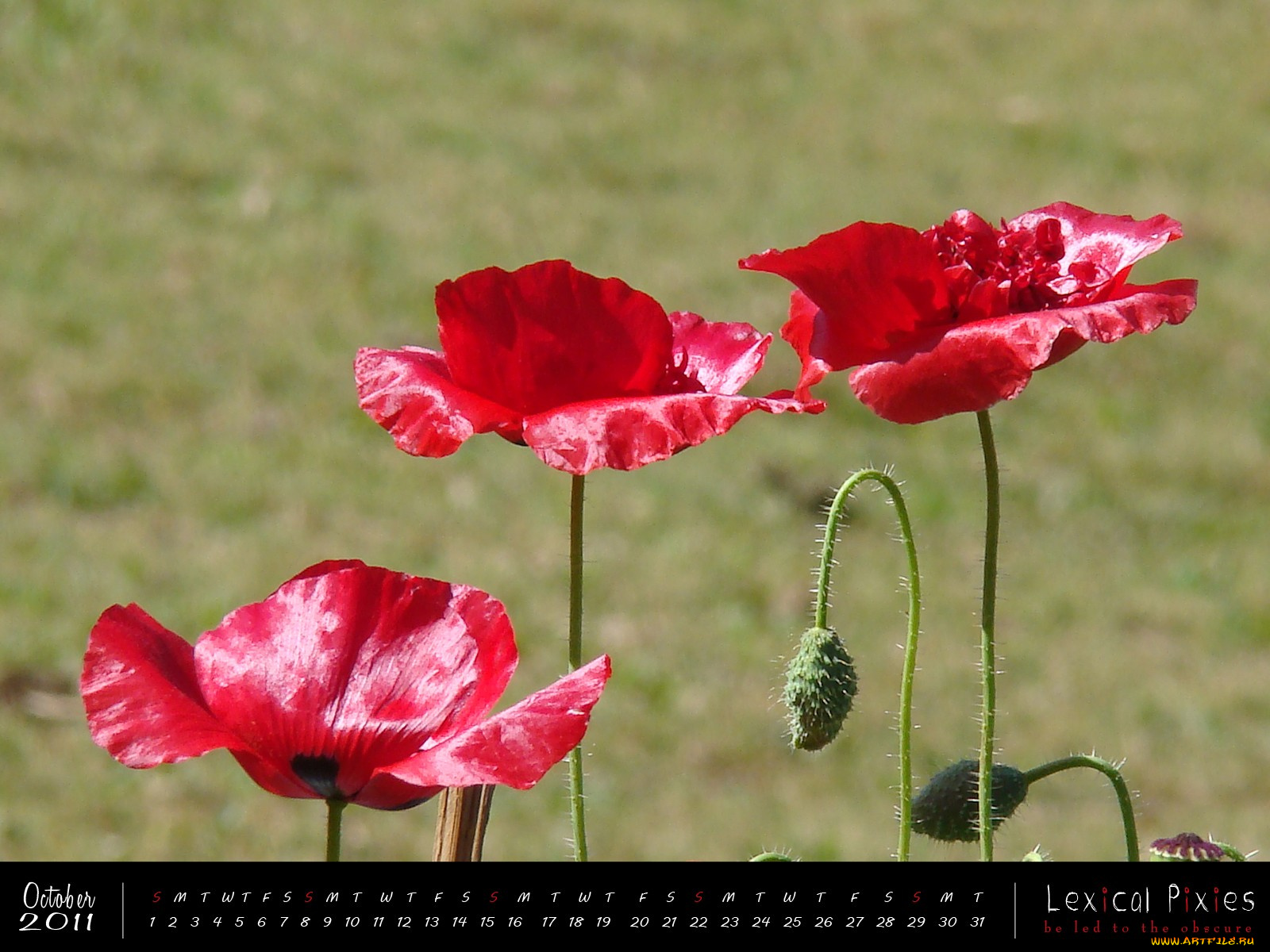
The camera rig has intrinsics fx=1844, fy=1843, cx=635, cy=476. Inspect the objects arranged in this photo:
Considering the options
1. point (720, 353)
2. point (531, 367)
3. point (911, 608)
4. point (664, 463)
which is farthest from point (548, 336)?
point (664, 463)

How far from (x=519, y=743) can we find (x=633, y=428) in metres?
0.18

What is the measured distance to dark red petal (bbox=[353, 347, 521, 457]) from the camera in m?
0.95

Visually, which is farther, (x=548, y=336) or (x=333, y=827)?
(x=548, y=336)

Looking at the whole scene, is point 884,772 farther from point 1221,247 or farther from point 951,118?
point 951,118

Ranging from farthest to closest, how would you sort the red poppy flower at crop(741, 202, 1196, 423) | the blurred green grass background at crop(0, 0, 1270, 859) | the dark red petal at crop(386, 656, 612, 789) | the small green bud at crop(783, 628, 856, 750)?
the blurred green grass background at crop(0, 0, 1270, 859)
the small green bud at crop(783, 628, 856, 750)
the red poppy flower at crop(741, 202, 1196, 423)
the dark red petal at crop(386, 656, 612, 789)

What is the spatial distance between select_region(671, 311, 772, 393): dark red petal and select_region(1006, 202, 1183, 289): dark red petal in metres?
0.17

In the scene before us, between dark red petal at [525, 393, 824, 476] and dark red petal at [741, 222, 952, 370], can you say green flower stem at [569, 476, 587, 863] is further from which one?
dark red petal at [741, 222, 952, 370]

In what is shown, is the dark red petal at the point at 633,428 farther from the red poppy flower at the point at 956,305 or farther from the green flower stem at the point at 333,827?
the green flower stem at the point at 333,827

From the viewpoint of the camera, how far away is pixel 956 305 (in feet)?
3.33

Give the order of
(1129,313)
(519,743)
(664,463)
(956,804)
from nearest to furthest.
Result: (519,743), (1129,313), (956,804), (664,463)

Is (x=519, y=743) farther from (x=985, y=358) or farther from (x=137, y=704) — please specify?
(x=985, y=358)

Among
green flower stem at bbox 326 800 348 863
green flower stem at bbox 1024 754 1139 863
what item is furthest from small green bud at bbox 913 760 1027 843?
green flower stem at bbox 326 800 348 863
